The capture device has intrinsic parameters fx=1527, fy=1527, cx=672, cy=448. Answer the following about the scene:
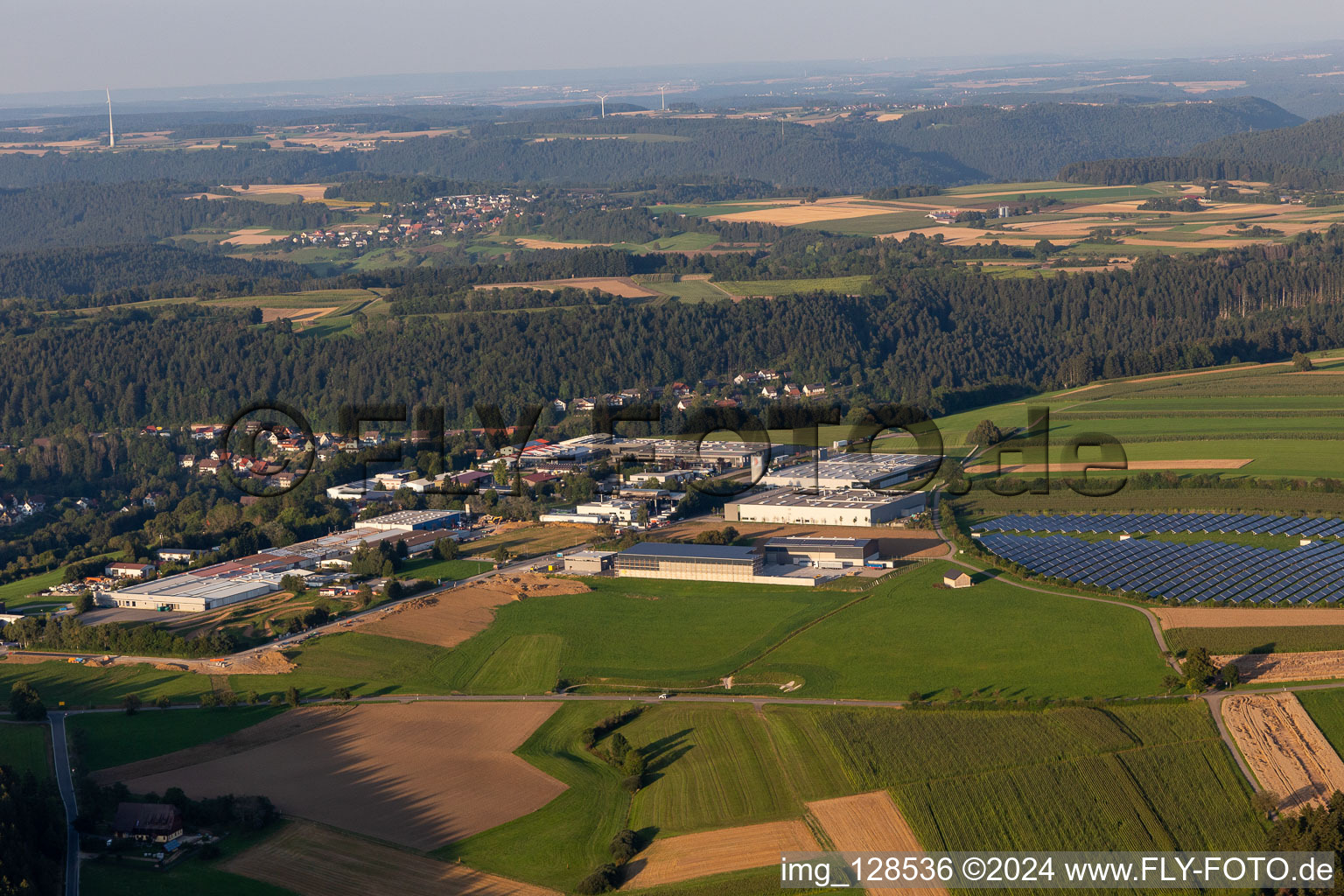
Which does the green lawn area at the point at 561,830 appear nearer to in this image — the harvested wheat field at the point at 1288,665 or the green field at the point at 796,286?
the harvested wheat field at the point at 1288,665

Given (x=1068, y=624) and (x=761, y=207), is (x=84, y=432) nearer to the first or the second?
(x=1068, y=624)

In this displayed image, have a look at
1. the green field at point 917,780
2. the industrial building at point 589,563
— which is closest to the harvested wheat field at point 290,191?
the industrial building at point 589,563

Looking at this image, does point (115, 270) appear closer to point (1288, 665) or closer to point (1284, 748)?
point (1288, 665)

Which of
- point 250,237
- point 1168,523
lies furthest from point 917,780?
point 250,237

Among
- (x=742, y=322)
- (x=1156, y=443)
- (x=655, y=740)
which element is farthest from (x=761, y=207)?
(x=655, y=740)

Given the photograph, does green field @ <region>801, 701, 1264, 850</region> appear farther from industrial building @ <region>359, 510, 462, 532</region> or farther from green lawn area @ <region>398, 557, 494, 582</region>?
industrial building @ <region>359, 510, 462, 532</region>
